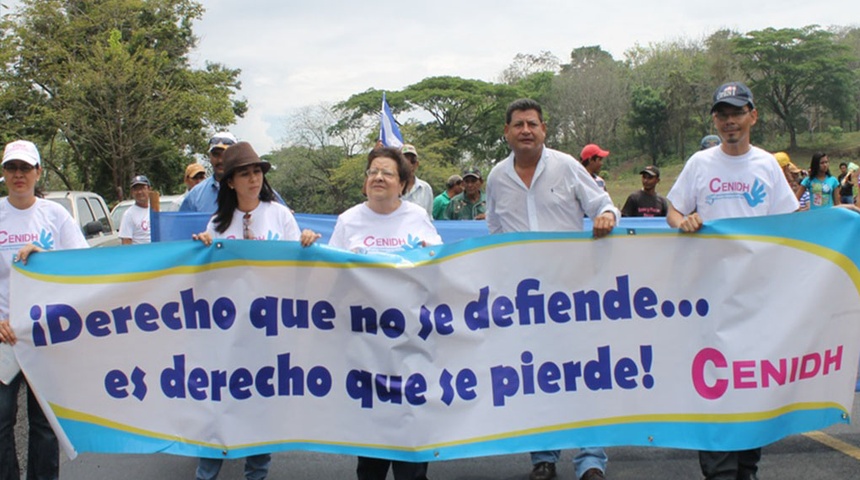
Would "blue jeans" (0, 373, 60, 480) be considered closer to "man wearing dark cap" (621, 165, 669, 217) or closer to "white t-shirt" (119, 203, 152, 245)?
"white t-shirt" (119, 203, 152, 245)

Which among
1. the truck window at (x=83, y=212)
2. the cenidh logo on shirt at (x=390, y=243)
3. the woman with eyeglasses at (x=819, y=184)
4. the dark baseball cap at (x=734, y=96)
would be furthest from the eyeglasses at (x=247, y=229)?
the woman with eyeglasses at (x=819, y=184)

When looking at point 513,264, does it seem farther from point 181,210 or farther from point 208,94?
point 208,94

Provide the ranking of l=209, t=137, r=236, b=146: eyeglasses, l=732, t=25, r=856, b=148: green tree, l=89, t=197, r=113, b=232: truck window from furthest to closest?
l=732, t=25, r=856, b=148: green tree < l=89, t=197, r=113, b=232: truck window < l=209, t=137, r=236, b=146: eyeglasses

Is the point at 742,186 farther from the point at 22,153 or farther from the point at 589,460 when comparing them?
the point at 22,153

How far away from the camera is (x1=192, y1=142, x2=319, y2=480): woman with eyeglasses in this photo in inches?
157

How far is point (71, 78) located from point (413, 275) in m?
27.8

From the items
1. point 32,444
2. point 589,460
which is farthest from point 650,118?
point 32,444

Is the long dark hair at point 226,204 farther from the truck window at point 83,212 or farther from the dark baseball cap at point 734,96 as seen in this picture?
the truck window at point 83,212

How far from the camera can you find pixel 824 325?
369 cm

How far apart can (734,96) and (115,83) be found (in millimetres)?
27054

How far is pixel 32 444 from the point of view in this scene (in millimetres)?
3951

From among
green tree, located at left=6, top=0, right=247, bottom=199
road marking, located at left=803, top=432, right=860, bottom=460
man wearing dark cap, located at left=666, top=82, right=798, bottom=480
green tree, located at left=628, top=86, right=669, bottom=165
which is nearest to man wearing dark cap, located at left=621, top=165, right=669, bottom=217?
road marking, located at left=803, top=432, right=860, bottom=460

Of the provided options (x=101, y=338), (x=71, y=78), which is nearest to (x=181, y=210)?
(x=101, y=338)

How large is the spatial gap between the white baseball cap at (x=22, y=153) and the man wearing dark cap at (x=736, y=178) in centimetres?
316
